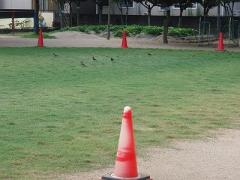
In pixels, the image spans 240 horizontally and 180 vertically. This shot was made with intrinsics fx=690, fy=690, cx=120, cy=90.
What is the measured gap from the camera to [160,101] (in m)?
13.9

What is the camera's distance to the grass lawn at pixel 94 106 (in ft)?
28.7

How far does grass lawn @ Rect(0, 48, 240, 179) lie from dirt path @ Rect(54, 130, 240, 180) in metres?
0.39

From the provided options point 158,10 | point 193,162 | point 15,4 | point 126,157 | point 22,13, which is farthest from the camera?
point 15,4

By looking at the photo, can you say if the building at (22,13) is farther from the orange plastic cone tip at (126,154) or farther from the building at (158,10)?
the orange plastic cone tip at (126,154)

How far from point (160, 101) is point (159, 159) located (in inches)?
213

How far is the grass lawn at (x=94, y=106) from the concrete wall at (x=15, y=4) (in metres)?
37.8

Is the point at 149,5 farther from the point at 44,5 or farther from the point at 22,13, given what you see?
the point at 44,5

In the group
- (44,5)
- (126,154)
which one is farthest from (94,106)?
(44,5)

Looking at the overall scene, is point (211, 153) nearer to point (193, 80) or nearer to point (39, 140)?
point (39, 140)

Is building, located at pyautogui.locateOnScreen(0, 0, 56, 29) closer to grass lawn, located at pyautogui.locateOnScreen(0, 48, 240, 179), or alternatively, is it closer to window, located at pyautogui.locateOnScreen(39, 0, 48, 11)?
window, located at pyautogui.locateOnScreen(39, 0, 48, 11)

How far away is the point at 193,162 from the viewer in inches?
332

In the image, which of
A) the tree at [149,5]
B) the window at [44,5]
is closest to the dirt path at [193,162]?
the tree at [149,5]

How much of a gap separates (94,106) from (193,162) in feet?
15.8

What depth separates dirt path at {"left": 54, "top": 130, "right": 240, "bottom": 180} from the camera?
7723 millimetres
